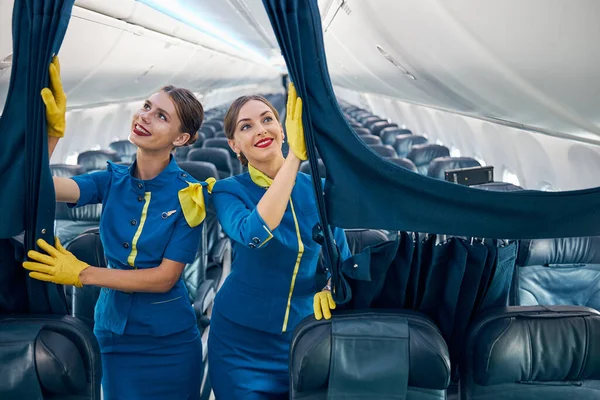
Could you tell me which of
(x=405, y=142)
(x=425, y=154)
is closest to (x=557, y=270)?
(x=425, y=154)

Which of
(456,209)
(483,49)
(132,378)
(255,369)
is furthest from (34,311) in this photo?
(483,49)

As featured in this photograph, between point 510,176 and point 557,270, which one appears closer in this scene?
point 557,270

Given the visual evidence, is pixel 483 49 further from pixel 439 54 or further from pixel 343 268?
pixel 343 268

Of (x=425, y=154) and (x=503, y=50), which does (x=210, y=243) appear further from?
(x=425, y=154)

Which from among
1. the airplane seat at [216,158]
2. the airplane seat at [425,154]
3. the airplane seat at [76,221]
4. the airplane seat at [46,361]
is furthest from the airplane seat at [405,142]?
the airplane seat at [46,361]

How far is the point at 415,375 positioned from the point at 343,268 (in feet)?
1.20

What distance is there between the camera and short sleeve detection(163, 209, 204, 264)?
2260mm

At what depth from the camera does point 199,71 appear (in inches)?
449

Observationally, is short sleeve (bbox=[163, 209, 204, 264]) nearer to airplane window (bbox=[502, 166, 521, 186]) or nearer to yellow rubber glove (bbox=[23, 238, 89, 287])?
yellow rubber glove (bbox=[23, 238, 89, 287])

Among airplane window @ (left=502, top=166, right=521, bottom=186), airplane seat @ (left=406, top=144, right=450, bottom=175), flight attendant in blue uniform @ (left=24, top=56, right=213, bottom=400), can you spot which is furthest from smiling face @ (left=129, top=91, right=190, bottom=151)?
airplane seat @ (left=406, top=144, right=450, bottom=175)

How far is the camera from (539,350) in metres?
1.83

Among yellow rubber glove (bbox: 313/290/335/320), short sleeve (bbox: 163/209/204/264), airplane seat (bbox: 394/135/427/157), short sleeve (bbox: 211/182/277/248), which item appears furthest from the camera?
airplane seat (bbox: 394/135/427/157)

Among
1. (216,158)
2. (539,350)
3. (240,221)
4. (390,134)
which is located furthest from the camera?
(390,134)

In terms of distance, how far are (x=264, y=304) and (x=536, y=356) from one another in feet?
3.13
